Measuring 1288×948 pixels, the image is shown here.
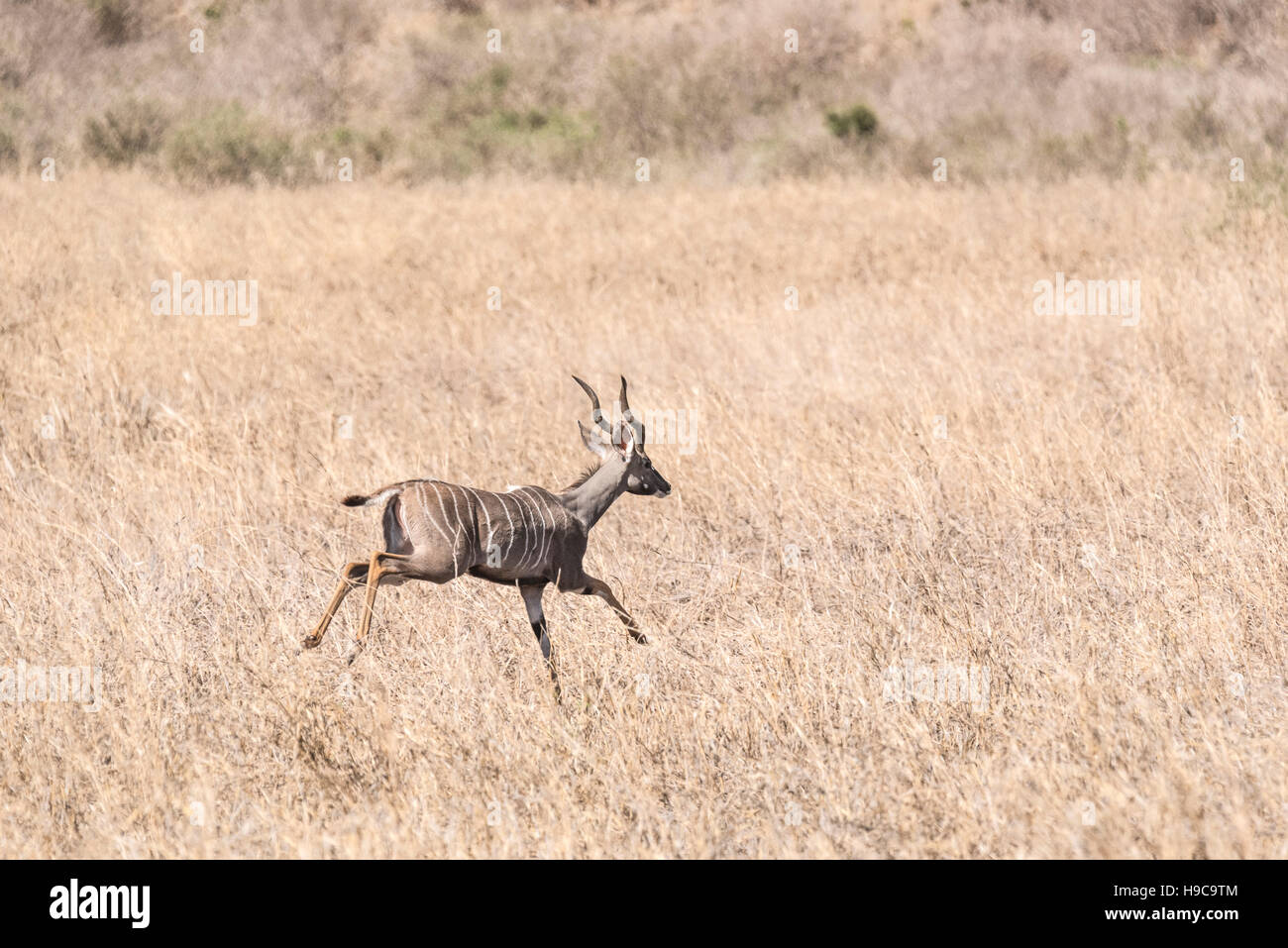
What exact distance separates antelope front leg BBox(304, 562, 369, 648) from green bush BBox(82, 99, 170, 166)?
16520 mm

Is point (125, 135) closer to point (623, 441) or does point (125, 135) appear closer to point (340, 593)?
point (623, 441)

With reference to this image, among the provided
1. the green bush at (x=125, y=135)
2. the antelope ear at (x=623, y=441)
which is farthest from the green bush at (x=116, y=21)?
the antelope ear at (x=623, y=441)

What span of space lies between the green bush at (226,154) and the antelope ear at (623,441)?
558 inches

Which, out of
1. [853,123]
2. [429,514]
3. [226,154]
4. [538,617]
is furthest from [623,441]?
[853,123]

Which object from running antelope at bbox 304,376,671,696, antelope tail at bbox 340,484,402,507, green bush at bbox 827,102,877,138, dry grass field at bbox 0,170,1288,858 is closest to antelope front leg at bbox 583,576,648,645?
running antelope at bbox 304,376,671,696

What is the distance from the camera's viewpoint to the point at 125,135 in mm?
19078

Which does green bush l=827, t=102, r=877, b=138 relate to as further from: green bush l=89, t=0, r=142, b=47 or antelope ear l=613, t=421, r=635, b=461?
green bush l=89, t=0, r=142, b=47

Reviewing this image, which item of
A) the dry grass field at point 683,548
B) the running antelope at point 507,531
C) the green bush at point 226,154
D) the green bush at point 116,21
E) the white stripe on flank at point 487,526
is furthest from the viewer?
the green bush at point 116,21

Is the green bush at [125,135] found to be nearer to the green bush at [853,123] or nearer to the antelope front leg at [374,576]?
the green bush at [853,123]

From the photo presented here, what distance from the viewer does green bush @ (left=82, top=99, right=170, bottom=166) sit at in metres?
18.9

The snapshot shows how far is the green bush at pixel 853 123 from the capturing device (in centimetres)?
2125

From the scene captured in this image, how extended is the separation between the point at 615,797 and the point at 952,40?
29.8 m

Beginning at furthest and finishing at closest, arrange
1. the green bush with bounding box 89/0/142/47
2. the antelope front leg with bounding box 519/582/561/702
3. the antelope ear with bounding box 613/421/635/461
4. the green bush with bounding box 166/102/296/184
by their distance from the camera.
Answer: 1. the green bush with bounding box 89/0/142/47
2. the green bush with bounding box 166/102/296/184
3. the antelope ear with bounding box 613/421/635/461
4. the antelope front leg with bounding box 519/582/561/702

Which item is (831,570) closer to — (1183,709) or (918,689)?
(918,689)
